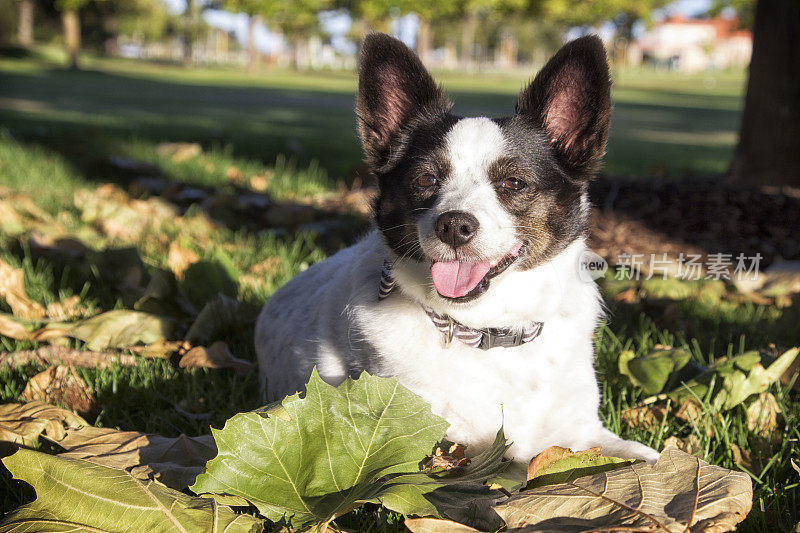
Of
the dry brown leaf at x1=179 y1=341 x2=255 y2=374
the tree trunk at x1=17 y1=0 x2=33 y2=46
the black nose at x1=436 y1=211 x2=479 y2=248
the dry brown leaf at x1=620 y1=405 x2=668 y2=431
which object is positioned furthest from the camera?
the tree trunk at x1=17 y1=0 x2=33 y2=46

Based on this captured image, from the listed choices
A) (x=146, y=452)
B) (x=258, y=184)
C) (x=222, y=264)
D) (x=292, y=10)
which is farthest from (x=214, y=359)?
(x=292, y=10)

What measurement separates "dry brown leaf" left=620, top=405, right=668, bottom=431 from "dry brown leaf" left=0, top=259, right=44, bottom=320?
2694mm

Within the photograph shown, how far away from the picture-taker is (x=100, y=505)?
1.66 meters

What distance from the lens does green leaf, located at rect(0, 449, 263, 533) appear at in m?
1.63

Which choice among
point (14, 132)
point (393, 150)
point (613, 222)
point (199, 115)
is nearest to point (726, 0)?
point (199, 115)

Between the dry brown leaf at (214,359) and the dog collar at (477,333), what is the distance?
3.04 ft

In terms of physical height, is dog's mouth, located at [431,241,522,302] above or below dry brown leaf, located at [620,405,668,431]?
above

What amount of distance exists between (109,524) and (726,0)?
60.0ft

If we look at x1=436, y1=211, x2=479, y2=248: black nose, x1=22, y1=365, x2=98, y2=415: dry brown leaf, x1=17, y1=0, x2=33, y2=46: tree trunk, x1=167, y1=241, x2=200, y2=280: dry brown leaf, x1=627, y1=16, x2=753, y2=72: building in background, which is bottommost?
x1=22, y1=365, x2=98, y2=415: dry brown leaf

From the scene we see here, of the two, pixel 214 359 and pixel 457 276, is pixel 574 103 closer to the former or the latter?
pixel 457 276

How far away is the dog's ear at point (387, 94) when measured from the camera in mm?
2504

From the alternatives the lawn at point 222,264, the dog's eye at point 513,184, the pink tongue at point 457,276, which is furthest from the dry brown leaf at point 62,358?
the dog's eye at point 513,184

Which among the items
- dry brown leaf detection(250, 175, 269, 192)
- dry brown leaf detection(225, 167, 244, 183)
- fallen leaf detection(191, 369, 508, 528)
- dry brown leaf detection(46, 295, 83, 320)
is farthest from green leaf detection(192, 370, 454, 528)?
dry brown leaf detection(225, 167, 244, 183)

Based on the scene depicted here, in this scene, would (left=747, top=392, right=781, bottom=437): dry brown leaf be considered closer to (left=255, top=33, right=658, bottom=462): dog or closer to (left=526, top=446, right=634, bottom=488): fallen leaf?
(left=255, top=33, right=658, bottom=462): dog
